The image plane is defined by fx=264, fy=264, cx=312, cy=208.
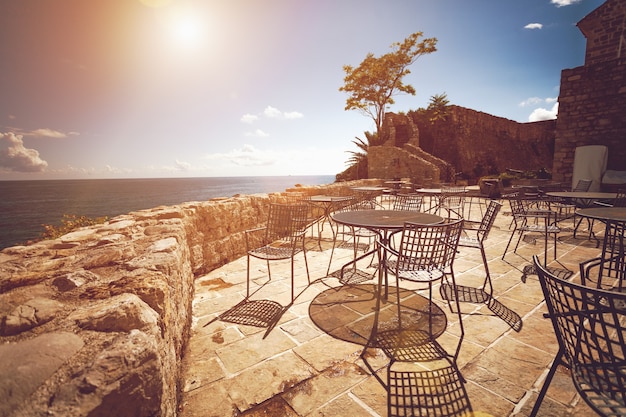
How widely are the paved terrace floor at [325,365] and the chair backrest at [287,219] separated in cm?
73

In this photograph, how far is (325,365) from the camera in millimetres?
1669

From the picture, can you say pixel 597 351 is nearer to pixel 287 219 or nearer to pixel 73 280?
pixel 73 280

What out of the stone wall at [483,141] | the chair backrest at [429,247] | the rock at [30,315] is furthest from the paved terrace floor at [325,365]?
the stone wall at [483,141]

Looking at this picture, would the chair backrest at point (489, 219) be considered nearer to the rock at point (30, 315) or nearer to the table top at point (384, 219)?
the table top at point (384, 219)

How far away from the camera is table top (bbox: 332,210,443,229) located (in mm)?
2237

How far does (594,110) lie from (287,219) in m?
10.3

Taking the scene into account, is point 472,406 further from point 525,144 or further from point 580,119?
point 525,144

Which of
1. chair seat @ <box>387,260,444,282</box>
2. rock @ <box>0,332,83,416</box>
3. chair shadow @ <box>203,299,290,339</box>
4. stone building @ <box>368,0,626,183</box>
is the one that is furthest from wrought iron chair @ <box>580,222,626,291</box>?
stone building @ <box>368,0,626,183</box>

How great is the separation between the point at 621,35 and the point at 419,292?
13789 mm

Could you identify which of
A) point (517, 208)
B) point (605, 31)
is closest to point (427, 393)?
point (517, 208)

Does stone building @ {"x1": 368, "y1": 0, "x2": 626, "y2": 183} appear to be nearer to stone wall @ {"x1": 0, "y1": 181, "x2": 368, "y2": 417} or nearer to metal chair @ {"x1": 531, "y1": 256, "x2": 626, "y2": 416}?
metal chair @ {"x1": 531, "y1": 256, "x2": 626, "y2": 416}

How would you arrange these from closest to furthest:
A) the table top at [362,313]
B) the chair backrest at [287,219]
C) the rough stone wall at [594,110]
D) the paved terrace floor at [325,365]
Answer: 1. the paved terrace floor at [325,365]
2. the table top at [362,313]
3. the chair backrest at [287,219]
4. the rough stone wall at [594,110]

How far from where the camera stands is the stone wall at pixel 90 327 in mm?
773

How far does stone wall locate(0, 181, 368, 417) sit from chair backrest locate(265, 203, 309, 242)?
134 centimetres
